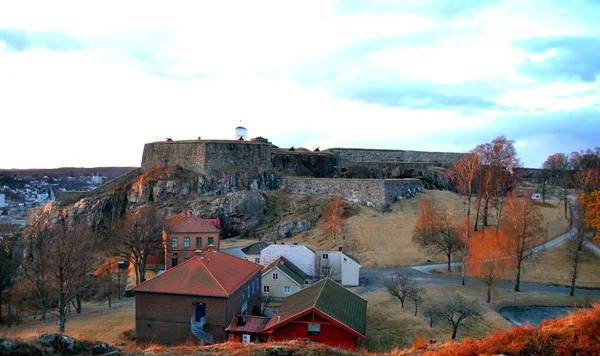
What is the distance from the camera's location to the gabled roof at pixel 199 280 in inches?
867

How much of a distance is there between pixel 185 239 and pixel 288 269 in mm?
10296

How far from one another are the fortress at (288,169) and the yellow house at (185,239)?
56.7 ft

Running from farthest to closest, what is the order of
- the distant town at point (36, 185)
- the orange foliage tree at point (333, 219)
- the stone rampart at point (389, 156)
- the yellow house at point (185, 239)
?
the distant town at point (36, 185) < the stone rampart at point (389, 156) < the orange foliage tree at point (333, 219) < the yellow house at point (185, 239)

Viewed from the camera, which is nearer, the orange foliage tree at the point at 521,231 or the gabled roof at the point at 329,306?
the gabled roof at the point at 329,306

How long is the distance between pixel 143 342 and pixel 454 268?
2603cm

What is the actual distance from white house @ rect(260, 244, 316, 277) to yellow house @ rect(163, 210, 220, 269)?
187 inches

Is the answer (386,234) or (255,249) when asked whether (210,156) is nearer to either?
(255,249)

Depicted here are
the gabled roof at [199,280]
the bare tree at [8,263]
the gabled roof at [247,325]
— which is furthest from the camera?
the bare tree at [8,263]

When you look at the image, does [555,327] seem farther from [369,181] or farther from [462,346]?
[369,181]

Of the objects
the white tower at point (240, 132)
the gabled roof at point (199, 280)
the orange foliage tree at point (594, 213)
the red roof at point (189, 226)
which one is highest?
the white tower at point (240, 132)

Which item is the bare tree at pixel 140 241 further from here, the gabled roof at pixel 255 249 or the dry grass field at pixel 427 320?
the dry grass field at pixel 427 320

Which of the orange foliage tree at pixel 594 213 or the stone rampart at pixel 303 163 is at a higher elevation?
the stone rampart at pixel 303 163

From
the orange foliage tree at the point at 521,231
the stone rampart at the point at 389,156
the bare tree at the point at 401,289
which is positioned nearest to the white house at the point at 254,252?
the bare tree at the point at 401,289

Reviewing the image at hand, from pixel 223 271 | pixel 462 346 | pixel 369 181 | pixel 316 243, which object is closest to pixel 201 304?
pixel 223 271
